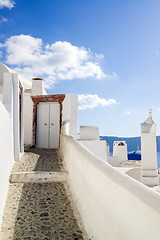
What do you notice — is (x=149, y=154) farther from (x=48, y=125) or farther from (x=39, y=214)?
(x=39, y=214)

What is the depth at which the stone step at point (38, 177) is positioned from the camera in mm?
5191

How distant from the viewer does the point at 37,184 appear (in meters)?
5.09

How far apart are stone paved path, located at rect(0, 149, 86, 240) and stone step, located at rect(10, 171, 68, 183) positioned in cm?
19

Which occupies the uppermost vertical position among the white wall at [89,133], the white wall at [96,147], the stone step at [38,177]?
the white wall at [89,133]

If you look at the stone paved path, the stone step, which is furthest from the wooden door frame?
the stone paved path

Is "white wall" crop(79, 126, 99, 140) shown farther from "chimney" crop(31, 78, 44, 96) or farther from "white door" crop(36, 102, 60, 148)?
"chimney" crop(31, 78, 44, 96)

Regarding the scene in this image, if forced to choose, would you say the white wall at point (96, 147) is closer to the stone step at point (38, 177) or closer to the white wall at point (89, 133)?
the white wall at point (89, 133)

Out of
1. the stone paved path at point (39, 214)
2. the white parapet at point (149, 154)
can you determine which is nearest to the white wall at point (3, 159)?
the stone paved path at point (39, 214)

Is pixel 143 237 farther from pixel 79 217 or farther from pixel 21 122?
pixel 21 122

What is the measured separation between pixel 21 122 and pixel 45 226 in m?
5.28

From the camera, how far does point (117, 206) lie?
1.84 m

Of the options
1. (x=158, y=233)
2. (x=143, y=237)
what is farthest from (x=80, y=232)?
(x=158, y=233)

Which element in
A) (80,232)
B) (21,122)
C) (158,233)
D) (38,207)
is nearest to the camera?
(158,233)

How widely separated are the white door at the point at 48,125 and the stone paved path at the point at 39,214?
6.01 m
